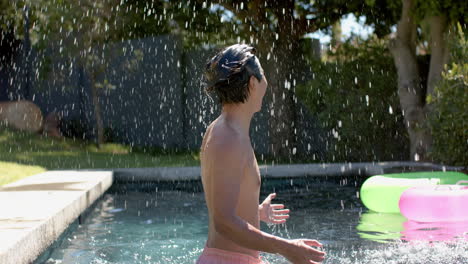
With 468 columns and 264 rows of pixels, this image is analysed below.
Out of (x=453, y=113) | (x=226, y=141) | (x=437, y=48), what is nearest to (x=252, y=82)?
(x=226, y=141)

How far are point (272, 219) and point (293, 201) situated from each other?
5.59m

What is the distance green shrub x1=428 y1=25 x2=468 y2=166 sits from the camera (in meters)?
8.70

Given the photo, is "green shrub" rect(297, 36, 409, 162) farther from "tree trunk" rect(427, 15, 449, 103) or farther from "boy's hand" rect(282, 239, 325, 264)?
"boy's hand" rect(282, 239, 325, 264)

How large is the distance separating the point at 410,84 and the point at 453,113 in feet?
7.22

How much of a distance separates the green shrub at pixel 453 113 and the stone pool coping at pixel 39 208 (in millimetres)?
4615

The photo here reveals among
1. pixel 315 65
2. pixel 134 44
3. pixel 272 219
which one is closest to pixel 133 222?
pixel 272 219

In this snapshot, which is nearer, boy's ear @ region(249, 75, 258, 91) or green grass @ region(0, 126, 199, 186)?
boy's ear @ region(249, 75, 258, 91)

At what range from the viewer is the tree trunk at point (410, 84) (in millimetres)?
10984

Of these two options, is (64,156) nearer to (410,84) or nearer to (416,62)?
(410,84)

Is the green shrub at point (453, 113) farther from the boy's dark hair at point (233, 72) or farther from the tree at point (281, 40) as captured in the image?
the boy's dark hair at point (233, 72)

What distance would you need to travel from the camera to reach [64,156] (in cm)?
1259

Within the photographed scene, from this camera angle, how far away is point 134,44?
50.5 feet

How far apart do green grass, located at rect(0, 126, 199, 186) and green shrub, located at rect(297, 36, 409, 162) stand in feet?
8.56

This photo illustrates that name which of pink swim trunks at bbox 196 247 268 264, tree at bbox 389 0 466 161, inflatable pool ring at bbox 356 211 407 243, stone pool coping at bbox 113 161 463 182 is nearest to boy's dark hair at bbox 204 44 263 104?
pink swim trunks at bbox 196 247 268 264
